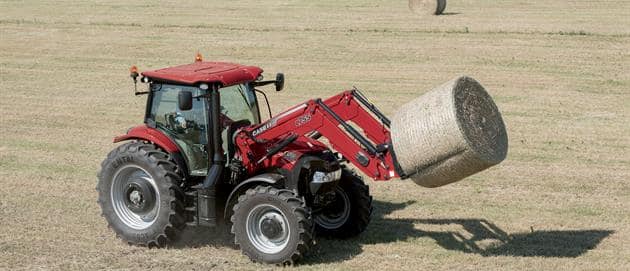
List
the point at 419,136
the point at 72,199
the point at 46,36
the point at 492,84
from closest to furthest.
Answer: the point at 419,136, the point at 72,199, the point at 492,84, the point at 46,36

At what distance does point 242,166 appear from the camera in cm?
1081

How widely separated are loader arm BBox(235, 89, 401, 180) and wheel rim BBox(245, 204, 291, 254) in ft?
2.05

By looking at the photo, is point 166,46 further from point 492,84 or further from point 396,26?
point 492,84

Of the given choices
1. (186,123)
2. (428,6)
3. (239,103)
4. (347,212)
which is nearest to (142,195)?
(186,123)

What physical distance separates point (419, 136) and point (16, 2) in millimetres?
31765

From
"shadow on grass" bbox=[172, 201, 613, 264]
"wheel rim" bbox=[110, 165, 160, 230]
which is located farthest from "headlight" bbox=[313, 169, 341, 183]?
"wheel rim" bbox=[110, 165, 160, 230]

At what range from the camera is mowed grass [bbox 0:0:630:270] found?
11.2 meters

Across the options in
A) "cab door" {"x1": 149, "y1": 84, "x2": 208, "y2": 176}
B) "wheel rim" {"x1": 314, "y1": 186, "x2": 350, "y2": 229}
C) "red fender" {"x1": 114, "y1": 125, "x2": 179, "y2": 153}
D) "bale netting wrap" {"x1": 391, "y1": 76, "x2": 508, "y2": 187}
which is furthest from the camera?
"wheel rim" {"x1": 314, "y1": 186, "x2": 350, "y2": 229}

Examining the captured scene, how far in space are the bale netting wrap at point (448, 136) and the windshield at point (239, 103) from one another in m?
1.98

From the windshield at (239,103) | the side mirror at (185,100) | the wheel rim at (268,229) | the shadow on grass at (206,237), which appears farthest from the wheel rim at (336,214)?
the side mirror at (185,100)

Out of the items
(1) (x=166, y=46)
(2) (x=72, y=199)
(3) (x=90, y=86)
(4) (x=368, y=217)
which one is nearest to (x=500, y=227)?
(4) (x=368, y=217)

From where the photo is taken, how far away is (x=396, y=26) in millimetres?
31297

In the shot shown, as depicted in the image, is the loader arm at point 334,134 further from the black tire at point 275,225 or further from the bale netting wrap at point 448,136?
the black tire at point 275,225

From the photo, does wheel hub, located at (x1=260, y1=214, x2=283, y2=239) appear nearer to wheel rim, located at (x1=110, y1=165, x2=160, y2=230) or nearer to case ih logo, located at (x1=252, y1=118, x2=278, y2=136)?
case ih logo, located at (x1=252, y1=118, x2=278, y2=136)
